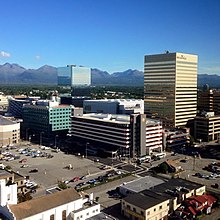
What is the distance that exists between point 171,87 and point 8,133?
1169 inches

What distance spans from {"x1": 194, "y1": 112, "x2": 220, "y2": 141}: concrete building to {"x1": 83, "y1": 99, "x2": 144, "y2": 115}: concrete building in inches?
398

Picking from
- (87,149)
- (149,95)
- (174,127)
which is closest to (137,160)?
(87,149)

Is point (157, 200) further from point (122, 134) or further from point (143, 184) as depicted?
point (122, 134)

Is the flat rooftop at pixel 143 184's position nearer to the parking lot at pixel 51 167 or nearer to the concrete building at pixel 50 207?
the concrete building at pixel 50 207

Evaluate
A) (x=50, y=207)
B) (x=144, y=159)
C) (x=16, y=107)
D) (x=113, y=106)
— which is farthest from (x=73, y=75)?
(x=50, y=207)

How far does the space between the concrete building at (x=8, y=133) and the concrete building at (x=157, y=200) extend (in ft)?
97.5

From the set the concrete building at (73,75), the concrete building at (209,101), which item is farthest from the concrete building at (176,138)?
the concrete building at (73,75)

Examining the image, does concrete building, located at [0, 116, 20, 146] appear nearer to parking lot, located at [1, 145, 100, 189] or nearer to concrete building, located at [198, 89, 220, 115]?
parking lot, located at [1, 145, 100, 189]

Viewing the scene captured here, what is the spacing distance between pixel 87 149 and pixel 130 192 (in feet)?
63.0

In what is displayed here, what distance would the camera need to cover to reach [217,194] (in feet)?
93.1

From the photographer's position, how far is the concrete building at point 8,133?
5038cm

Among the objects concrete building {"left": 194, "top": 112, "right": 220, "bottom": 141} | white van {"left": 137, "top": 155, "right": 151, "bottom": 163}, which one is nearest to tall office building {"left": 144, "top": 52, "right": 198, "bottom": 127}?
concrete building {"left": 194, "top": 112, "right": 220, "bottom": 141}

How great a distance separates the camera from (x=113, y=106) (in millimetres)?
59188

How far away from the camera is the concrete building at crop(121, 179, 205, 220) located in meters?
22.3
